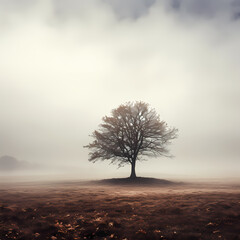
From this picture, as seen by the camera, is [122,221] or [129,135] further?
[129,135]

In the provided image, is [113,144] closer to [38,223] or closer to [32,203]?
[32,203]

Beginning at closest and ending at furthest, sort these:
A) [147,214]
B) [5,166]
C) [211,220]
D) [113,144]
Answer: [211,220] → [147,214] → [113,144] → [5,166]

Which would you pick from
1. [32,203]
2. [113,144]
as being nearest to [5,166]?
[113,144]

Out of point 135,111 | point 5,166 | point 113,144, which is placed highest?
point 135,111

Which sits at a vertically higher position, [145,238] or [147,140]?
[147,140]

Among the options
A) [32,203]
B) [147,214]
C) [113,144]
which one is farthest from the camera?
[113,144]

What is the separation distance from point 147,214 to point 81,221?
286cm

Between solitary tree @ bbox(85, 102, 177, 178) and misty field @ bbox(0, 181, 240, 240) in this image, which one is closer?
misty field @ bbox(0, 181, 240, 240)

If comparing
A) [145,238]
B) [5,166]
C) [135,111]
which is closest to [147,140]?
[135,111]

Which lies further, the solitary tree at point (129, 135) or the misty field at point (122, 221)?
the solitary tree at point (129, 135)

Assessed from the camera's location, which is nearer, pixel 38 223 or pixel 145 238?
pixel 145 238

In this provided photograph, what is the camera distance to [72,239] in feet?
21.7

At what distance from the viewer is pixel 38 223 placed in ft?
26.3

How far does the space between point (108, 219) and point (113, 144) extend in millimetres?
22251
